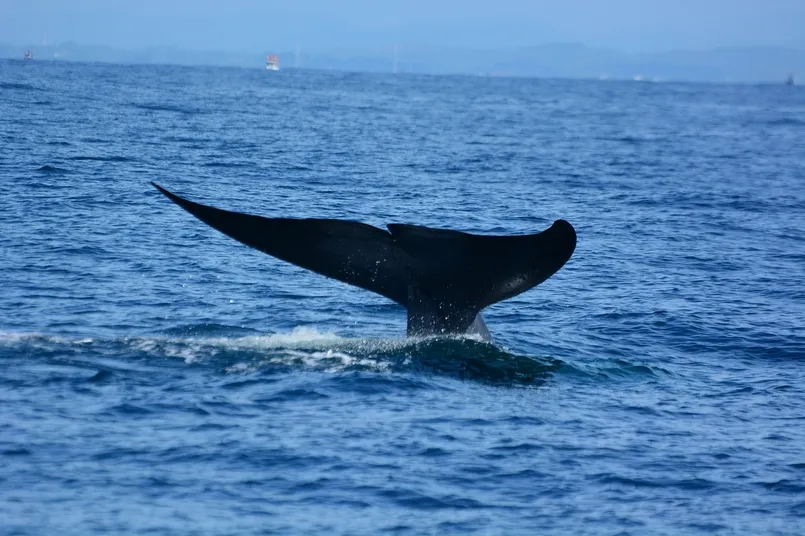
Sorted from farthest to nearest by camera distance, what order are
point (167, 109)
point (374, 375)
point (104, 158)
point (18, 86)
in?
1. point (18, 86)
2. point (167, 109)
3. point (104, 158)
4. point (374, 375)

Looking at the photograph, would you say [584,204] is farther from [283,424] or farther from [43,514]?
[43,514]

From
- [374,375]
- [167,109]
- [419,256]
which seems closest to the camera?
[419,256]

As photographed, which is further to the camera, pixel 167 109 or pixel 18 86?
pixel 18 86

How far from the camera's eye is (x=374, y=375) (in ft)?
39.6

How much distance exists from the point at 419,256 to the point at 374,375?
170 cm

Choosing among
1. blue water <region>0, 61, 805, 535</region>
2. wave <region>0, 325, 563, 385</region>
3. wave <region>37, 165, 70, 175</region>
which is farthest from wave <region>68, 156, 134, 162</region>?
wave <region>0, 325, 563, 385</region>

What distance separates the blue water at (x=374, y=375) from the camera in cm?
917

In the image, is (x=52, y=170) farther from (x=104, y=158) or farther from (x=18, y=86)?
(x=18, y=86)

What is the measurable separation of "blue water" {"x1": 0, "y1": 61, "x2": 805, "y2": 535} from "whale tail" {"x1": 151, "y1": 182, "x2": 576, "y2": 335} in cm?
111

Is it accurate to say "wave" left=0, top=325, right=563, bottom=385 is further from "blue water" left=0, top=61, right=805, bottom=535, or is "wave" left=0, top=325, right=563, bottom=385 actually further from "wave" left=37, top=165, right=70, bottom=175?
"wave" left=37, top=165, right=70, bottom=175

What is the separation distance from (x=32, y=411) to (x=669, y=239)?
15796 millimetres

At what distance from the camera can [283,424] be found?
34.9 ft

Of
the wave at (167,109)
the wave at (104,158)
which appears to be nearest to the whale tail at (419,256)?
the wave at (104,158)

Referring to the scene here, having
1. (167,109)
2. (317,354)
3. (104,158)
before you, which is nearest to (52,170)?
(104,158)
